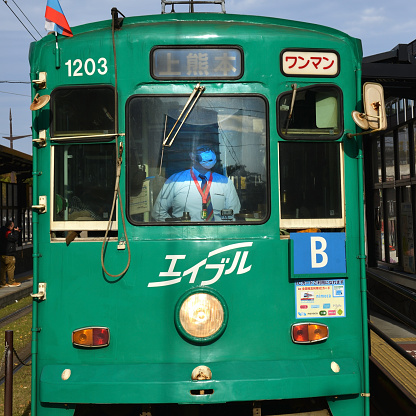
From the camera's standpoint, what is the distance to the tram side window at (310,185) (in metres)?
4.37

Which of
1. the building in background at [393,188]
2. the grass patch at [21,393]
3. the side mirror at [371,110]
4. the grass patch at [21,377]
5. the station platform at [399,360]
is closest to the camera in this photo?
the side mirror at [371,110]

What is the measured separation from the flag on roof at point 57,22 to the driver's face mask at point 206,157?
132cm

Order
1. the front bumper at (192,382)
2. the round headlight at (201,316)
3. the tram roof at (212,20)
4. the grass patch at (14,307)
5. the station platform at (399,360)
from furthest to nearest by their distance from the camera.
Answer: the grass patch at (14,307) < the station platform at (399,360) < the tram roof at (212,20) < the round headlight at (201,316) < the front bumper at (192,382)

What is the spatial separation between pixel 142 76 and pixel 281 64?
101 centimetres

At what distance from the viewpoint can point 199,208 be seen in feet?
14.0

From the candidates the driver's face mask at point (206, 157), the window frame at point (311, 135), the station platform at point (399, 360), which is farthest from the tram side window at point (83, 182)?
the station platform at point (399, 360)

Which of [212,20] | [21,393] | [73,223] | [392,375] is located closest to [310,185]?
[212,20]

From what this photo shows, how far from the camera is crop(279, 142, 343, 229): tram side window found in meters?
4.37

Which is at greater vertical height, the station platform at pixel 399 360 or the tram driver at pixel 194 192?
the tram driver at pixel 194 192

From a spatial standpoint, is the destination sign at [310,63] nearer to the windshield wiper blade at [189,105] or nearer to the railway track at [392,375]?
the windshield wiper blade at [189,105]

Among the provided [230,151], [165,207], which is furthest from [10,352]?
[230,151]

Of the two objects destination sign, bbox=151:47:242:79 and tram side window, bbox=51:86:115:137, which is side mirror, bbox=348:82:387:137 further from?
tram side window, bbox=51:86:115:137

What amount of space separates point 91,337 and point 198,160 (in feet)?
4.73

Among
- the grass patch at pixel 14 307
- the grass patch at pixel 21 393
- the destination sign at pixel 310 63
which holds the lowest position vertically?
the grass patch at pixel 21 393
